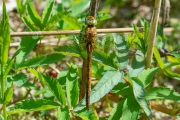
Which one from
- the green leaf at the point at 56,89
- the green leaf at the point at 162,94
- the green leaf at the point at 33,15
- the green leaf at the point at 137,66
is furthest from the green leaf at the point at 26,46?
the green leaf at the point at 162,94

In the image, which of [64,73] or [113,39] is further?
[64,73]

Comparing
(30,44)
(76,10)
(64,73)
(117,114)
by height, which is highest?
(76,10)

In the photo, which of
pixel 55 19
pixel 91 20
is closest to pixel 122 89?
pixel 91 20

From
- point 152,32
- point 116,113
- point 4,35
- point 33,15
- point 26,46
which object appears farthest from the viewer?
point 33,15

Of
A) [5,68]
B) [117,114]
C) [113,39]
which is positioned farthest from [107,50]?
[5,68]

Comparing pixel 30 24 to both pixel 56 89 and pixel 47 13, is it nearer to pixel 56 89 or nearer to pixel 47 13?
pixel 47 13

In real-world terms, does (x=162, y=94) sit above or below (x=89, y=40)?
below

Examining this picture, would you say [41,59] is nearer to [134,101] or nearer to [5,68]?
[5,68]
